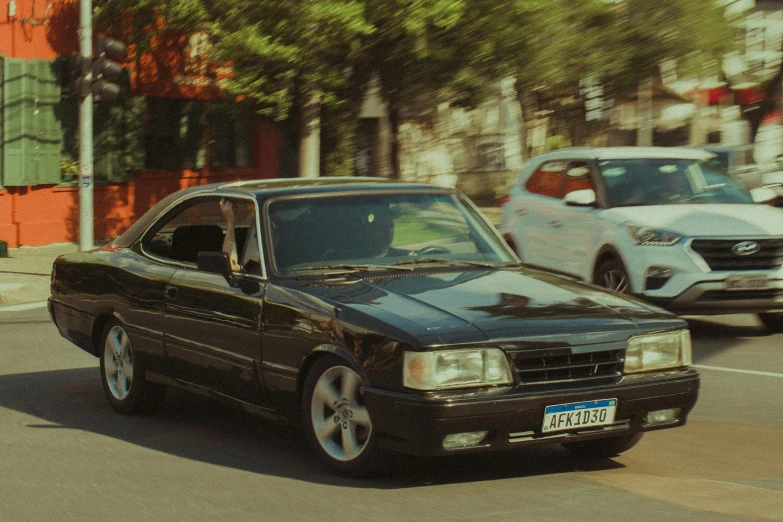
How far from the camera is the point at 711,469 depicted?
6.85 m

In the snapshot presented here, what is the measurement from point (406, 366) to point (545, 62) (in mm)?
21347

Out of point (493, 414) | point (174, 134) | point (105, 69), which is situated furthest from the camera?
point (174, 134)

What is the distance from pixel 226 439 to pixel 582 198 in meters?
6.18

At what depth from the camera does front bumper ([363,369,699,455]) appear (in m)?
5.92

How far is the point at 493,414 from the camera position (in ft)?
19.6

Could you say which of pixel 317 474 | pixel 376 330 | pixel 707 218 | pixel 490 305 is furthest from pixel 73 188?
pixel 376 330

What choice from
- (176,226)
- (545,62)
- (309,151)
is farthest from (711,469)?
(545,62)

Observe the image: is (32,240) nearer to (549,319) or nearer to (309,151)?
(309,151)

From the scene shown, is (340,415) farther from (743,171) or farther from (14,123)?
(743,171)

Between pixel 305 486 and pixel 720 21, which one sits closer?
pixel 305 486

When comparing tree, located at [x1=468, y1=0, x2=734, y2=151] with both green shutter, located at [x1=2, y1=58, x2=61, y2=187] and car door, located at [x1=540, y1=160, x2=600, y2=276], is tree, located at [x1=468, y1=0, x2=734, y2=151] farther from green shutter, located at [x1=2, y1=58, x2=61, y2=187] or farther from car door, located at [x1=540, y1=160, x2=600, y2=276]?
car door, located at [x1=540, y1=160, x2=600, y2=276]

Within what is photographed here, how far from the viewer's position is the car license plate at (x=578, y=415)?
6131mm

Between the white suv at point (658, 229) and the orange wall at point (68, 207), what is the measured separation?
38.1ft

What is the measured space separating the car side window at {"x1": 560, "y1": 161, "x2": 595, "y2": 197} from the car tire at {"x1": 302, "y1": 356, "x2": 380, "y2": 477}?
23.6 feet
